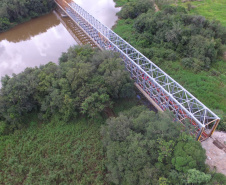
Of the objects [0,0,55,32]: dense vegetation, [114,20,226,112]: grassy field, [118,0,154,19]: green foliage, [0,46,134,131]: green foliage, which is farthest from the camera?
[118,0,154,19]: green foliage

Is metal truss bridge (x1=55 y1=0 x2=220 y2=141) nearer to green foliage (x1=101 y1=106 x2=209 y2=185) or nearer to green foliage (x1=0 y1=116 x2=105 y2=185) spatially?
green foliage (x1=101 y1=106 x2=209 y2=185)

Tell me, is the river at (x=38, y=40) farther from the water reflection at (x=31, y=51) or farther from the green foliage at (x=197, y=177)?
the green foliage at (x=197, y=177)

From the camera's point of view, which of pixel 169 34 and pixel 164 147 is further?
pixel 169 34

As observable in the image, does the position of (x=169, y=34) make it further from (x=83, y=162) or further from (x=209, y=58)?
(x=83, y=162)

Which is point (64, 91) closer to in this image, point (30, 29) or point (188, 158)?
point (188, 158)

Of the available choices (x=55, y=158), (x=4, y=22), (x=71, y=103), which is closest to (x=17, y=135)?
(x=55, y=158)

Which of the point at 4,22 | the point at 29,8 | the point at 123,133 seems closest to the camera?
the point at 123,133


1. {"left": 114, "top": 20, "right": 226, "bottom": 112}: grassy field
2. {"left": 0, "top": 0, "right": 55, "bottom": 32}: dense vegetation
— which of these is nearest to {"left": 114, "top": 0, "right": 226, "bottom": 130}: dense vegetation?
{"left": 114, "top": 20, "right": 226, "bottom": 112}: grassy field
